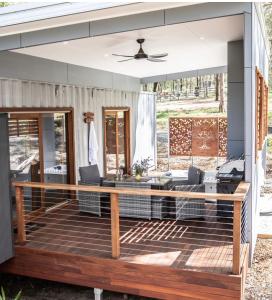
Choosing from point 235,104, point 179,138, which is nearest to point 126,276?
point 235,104

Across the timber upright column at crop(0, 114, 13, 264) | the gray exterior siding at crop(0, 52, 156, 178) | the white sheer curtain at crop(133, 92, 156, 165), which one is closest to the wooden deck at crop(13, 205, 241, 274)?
the timber upright column at crop(0, 114, 13, 264)

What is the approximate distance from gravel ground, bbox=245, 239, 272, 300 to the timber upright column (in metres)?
3.18

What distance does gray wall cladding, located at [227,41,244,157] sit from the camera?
7.31 m

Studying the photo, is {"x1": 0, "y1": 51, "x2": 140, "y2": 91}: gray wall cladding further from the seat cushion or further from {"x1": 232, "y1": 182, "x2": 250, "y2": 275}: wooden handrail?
{"x1": 232, "y1": 182, "x2": 250, "y2": 275}: wooden handrail

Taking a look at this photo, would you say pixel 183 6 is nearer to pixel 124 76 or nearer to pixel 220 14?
pixel 220 14

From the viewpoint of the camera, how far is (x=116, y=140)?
11.2 metres

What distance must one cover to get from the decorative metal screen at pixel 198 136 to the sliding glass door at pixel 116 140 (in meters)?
2.18

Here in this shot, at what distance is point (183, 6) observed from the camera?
4.80 m

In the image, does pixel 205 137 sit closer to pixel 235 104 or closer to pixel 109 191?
pixel 235 104

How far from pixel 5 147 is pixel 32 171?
1.90 metres

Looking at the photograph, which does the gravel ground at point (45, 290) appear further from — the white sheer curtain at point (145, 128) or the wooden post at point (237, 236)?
the white sheer curtain at point (145, 128)

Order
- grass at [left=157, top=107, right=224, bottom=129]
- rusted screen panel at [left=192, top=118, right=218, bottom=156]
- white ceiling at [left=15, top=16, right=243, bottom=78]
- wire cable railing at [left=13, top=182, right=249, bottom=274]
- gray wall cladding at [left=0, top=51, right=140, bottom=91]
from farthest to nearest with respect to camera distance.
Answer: grass at [left=157, top=107, right=224, bottom=129]
rusted screen panel at [left=192, top=118, right=218, bottom=156]
gray wall cladding at [left=0, top=51, right=140, bottom=91]
white ceiling at [left=15, top=16, right=243, bottom=78]
wire cable railing at [left=13, top=182, right=249, bottom=274]

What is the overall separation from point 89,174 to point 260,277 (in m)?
3.68

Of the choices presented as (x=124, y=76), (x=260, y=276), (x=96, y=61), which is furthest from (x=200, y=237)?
(x=124, y=76)
